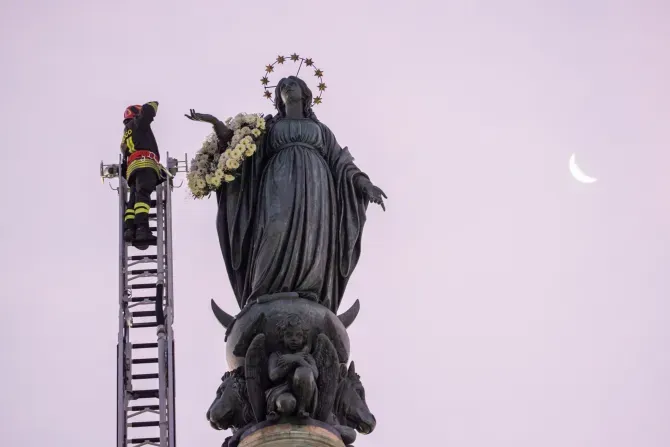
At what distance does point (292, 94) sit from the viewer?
21.4 m

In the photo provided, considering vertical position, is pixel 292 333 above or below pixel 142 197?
below

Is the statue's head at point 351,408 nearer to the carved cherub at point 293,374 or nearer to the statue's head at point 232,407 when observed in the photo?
the carved cherub at point 293,374

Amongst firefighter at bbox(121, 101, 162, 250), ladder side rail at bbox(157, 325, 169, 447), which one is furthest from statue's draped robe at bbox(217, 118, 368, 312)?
firefighter at bbox(121, 101, 162, 250)

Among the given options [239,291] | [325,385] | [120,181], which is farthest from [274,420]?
[120,181]

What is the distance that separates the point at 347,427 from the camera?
19.3m

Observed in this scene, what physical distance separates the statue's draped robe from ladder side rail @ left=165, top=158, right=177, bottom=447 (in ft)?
24.8

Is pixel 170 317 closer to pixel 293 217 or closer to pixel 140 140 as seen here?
pixel 140 140

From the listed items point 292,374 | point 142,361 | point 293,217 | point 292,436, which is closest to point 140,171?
point 142,361

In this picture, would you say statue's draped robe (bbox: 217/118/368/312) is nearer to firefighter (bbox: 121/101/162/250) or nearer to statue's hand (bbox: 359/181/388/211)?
statue's hand (bbox: 359/181/388/211)

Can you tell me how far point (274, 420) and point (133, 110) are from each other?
12.6 m

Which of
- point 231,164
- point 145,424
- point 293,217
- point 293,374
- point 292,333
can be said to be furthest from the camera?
point 145,424

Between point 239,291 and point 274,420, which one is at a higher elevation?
point 239,291

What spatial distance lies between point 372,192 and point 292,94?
165cm

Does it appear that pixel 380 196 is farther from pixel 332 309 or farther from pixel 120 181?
pixel 120 181
